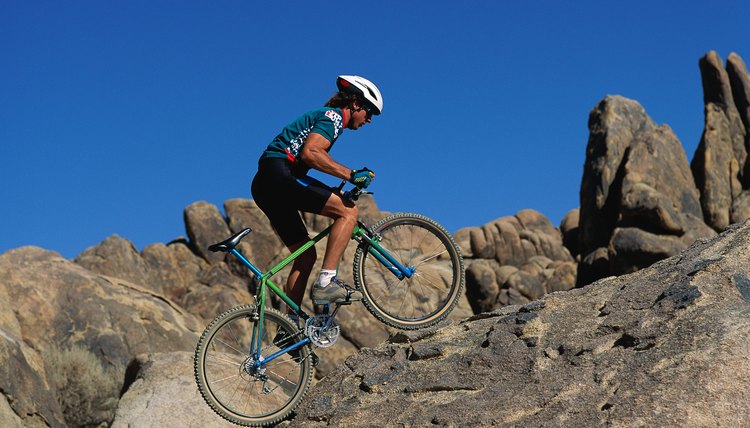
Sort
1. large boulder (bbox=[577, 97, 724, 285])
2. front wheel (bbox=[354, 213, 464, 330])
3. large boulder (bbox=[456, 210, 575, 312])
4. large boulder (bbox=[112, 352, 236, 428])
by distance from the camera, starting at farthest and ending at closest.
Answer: large boulder (bbox=[456, 210, 575, 312])
large boulder (bbox=[577, 97, 724, 285])
large boulder (bbox=[112, 352, 236, 428])
front wheel (bbox=[354, 213, 464, 330])

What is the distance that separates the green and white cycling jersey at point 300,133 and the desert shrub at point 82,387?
13045 millimetres

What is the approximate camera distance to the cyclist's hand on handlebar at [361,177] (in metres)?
8.60

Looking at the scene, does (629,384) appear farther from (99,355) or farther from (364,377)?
(99,355)

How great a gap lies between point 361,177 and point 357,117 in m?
0.64

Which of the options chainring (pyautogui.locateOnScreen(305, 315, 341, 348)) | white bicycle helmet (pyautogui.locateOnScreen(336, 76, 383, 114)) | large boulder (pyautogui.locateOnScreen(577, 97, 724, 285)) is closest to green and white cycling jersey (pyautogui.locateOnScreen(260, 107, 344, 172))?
white bicycle helmet (pyautogui.locateOnScreen(336, 76, 383, 114))

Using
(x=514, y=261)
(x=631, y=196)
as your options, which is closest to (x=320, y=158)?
(x=631, y=196)

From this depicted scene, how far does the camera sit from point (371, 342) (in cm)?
3416

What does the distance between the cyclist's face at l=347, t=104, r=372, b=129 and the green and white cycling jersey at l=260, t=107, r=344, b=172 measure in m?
0.13

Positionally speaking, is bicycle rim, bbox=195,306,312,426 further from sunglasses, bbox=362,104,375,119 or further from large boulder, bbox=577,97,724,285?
large boulder, bbox=577,97,724,285

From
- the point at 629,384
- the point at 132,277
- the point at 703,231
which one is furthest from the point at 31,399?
the point at 703,231

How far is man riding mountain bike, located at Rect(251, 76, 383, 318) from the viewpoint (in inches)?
337

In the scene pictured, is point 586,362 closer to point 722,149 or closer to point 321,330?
point 321,330

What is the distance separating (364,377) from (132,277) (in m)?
33.5

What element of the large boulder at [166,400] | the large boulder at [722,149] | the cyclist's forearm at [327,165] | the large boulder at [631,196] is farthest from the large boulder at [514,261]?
the cyclist's forearm at [327,165]
